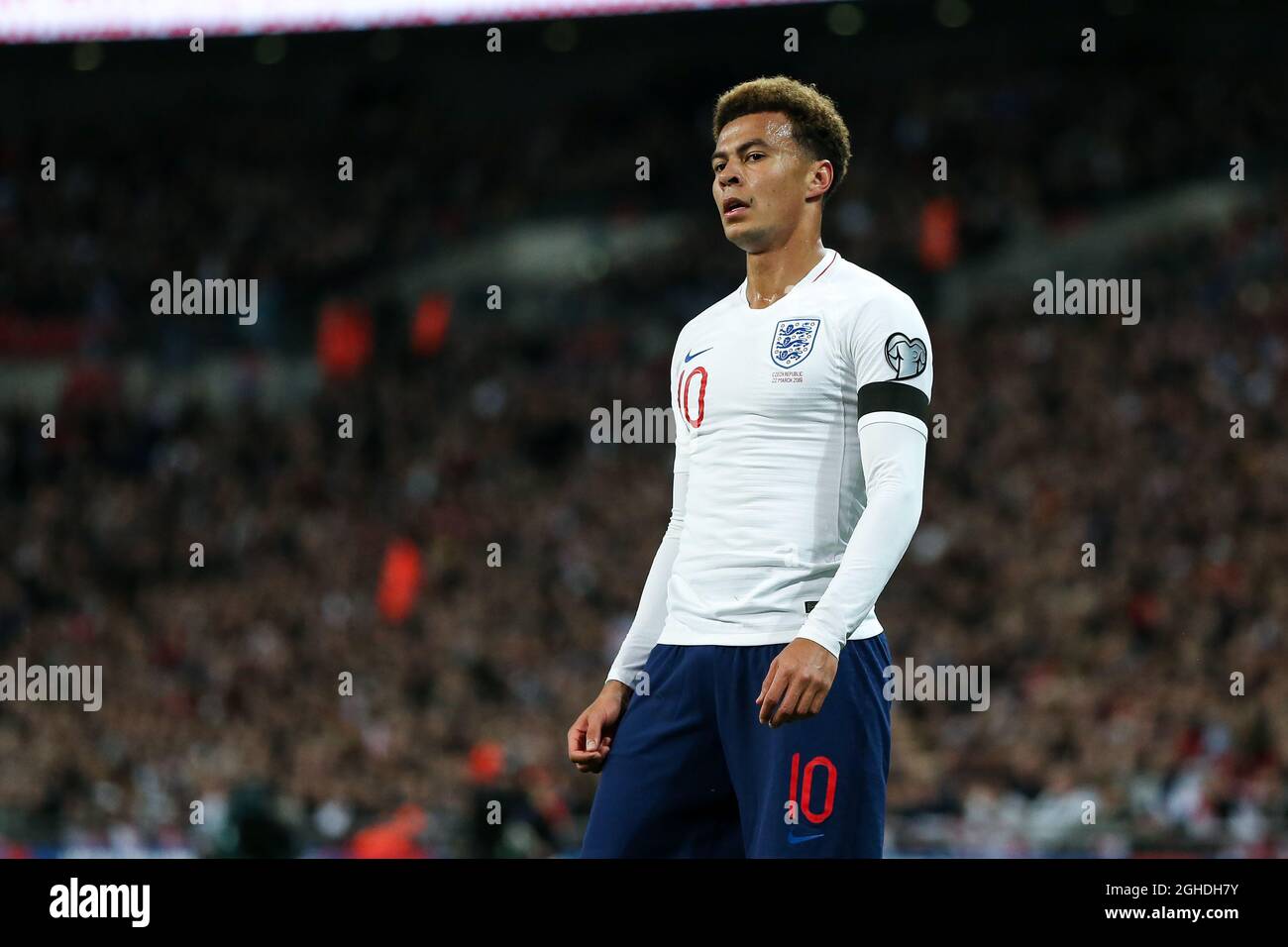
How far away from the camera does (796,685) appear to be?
352 centimetres

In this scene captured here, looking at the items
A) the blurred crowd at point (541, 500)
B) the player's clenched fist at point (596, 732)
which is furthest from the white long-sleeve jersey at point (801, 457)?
the blurred crowd at point (541, 500)

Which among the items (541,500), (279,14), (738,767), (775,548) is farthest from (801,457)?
(279,14)

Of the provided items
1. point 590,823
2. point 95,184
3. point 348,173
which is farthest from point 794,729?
point 95,184

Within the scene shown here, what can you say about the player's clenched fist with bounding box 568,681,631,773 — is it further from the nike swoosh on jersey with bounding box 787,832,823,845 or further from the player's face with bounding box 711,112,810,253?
the player's face with bounding box 711,112,810,253

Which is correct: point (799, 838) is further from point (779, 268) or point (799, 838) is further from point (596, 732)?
point (779, 268)

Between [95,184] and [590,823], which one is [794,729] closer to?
[590,823]

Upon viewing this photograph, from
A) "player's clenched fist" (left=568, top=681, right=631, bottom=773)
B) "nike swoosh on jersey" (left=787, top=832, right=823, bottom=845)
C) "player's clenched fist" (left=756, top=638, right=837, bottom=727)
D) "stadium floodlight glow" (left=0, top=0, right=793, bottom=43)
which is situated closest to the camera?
"player's clenched fist" (left=756, top=638, right=837, bottom=727)

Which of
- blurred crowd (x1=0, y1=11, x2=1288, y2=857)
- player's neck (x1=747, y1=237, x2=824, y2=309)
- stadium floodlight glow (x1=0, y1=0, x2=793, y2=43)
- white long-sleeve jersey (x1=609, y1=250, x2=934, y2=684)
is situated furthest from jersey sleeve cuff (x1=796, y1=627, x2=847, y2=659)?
stadium floodlight glow (x1=0, y1=0, x2=793, y2=43)

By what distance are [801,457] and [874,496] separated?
0.81ft

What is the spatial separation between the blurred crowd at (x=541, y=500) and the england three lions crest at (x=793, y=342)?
5916 mm

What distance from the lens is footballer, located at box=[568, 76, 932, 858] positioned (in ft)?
12.1

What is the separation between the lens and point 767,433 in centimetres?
393

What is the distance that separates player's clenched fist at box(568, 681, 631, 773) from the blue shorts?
45 mm

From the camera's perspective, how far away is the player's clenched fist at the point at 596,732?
13.4 feet
